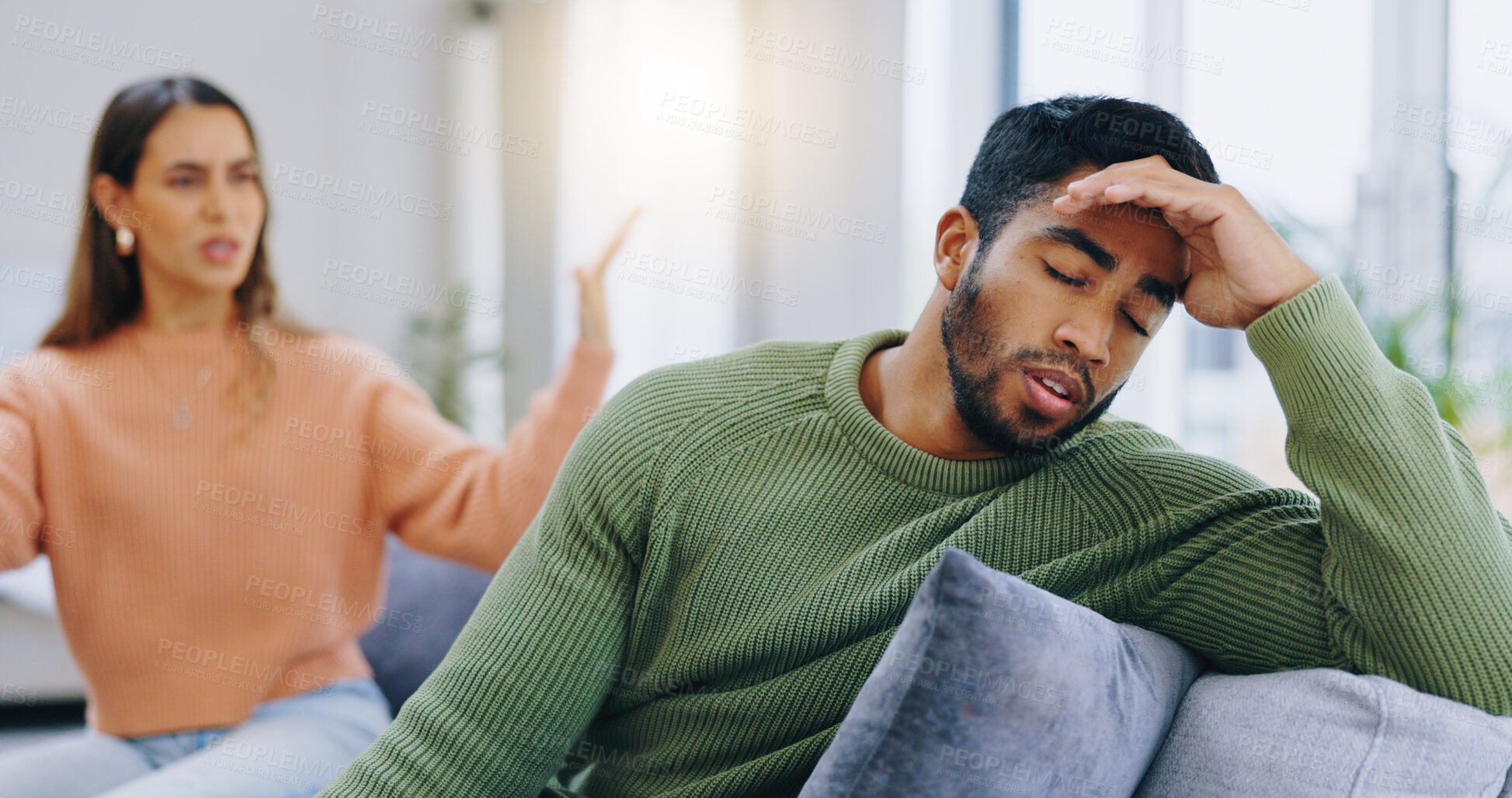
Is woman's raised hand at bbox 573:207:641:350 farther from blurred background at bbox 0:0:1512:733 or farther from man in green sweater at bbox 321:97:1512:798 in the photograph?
blurred background at bbox 0:0:1512:733

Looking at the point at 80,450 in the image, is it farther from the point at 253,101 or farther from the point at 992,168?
the point at 253,101

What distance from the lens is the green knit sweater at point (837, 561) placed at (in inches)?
38.5

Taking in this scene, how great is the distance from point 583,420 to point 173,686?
0.78 metres

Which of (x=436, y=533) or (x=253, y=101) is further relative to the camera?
(x=253, y=101)

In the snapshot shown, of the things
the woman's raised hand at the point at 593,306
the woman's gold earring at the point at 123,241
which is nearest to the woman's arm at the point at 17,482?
the woman's gold earring at the point at 123,241

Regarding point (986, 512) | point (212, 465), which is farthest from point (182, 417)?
point (986, 512)

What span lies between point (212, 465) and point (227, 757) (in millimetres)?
506

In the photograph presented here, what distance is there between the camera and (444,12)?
349 centimetres

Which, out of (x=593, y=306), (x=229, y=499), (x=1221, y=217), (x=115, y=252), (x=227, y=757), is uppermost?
(x=1221, y=217)

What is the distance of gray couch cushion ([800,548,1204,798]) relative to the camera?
32.8 inches

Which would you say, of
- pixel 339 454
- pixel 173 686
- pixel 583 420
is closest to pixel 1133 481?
pixel 583 420

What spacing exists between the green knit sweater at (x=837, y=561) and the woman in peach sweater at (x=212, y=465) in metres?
0.70

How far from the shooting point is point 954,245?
4.09ft

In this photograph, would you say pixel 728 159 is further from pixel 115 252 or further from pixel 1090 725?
pixel 1090 725
